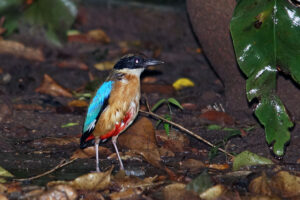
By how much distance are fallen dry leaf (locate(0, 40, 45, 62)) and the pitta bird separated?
3316mm

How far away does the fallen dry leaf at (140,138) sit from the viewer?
5.44 meters

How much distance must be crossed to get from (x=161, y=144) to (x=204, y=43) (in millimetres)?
1347

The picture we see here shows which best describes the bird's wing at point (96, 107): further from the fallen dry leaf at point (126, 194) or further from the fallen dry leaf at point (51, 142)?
the fallen dry leaf at point (126, 194)

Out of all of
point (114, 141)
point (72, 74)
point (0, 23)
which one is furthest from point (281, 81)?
point (0, 23)

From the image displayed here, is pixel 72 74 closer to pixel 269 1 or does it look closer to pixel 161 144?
pixel 161 144

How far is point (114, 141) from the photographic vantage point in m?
5.43

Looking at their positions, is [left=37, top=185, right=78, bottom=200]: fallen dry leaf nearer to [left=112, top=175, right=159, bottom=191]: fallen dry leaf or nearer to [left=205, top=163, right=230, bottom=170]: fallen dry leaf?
[left=112, top=175, right=159, bottom=191]: fallen dry leaf

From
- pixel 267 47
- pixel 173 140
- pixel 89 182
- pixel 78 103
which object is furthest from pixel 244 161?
pixel 78 103

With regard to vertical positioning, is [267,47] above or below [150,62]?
above

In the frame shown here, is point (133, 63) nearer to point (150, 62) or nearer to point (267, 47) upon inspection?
point (150, 62)

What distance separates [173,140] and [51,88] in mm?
2197

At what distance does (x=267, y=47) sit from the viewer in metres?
5.34

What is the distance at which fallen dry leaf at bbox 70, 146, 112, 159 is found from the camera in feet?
17.6

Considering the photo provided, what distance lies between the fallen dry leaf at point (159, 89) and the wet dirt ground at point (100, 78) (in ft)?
0.12
